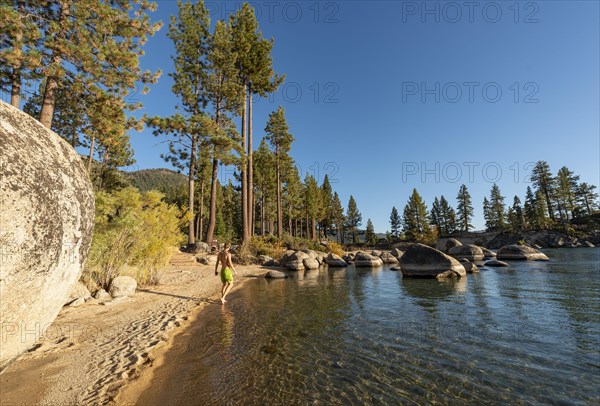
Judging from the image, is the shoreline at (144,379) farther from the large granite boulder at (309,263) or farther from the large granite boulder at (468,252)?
the large granite boulder at (468,252)

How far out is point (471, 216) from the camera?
72625mm

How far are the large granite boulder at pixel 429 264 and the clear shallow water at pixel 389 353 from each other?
17.9 ft

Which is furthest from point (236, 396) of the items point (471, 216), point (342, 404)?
point (471, 216)

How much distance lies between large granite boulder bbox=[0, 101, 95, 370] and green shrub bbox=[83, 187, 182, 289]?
5917 mm

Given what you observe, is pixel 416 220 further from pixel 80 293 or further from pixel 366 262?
pixel 80 293

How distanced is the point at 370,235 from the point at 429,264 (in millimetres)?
61093

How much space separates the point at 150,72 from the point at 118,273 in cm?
809

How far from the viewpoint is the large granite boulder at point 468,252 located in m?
26.4

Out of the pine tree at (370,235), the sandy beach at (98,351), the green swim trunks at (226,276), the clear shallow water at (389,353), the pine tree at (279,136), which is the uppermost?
the pine tree at (279,136)

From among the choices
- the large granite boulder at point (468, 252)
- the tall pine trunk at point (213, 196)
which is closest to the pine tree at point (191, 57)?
the tall pine trunk at point (213, 196)

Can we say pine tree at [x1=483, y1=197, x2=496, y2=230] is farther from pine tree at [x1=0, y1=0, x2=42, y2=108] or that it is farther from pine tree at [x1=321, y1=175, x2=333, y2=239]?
pine tree at [x1=0, y1=0, x2=42, y2=108]

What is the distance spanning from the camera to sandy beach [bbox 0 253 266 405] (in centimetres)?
373

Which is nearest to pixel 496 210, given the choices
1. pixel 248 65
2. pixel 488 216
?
pixel 488 216

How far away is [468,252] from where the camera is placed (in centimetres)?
2709
